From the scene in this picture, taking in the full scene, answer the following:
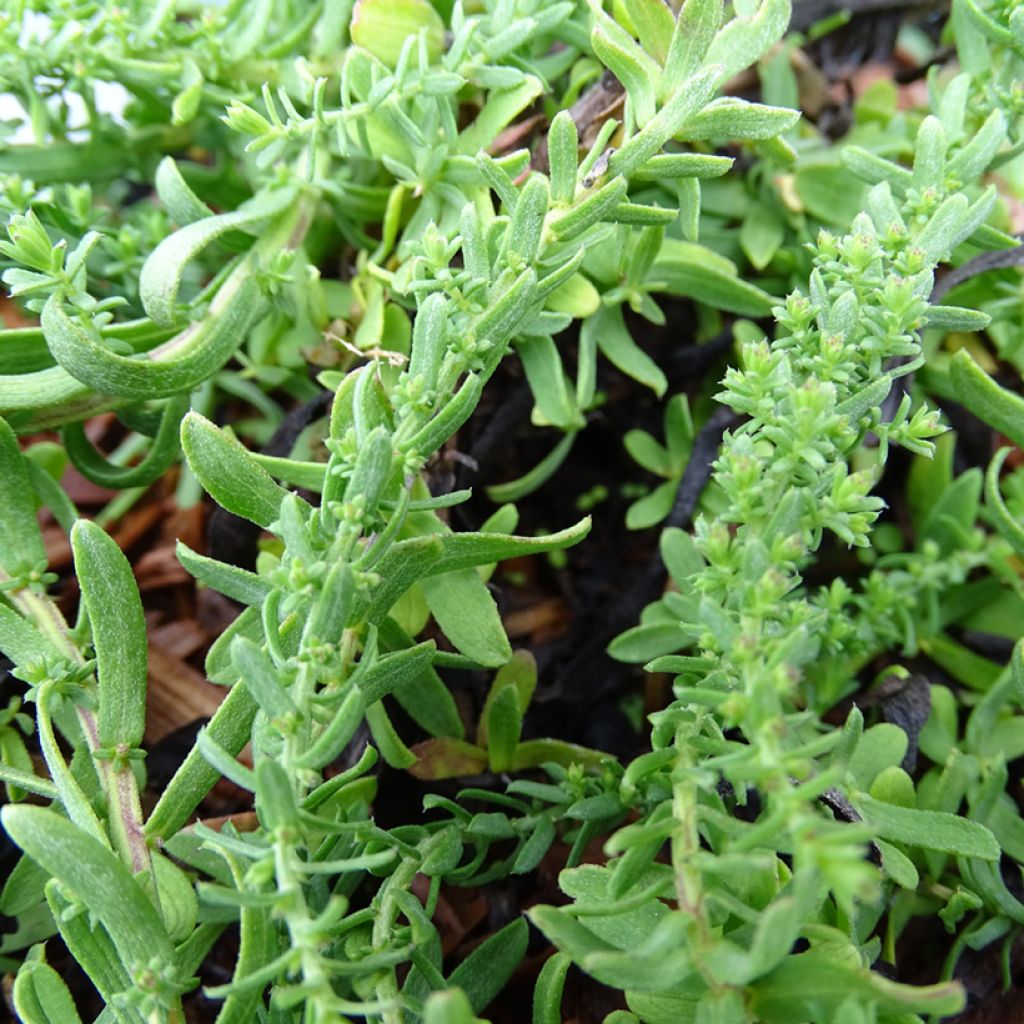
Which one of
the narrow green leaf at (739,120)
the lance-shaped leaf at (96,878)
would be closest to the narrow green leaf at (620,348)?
the narrow green leaf at (739,120)

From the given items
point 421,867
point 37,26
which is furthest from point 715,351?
point 37,26

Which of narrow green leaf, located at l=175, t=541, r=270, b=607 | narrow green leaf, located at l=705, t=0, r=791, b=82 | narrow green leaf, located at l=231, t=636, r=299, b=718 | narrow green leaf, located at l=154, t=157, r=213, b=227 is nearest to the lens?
narrow green leaf, located at l=231, t=636, r=299, b=718

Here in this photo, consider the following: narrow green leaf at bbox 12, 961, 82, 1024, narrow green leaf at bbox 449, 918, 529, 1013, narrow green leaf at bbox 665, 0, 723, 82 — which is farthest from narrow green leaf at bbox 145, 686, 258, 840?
narrow green leaf at bbox 665, 0, 723, 82

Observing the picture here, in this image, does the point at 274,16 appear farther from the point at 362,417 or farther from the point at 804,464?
the point at 804,464

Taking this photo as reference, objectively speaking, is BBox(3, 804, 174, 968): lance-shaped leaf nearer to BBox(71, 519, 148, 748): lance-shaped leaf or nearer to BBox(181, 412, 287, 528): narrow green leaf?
BBox(71, 519, 148, 748): lance-shaped leaf

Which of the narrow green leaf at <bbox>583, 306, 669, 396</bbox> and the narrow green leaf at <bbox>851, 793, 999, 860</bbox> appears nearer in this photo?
the narrow green leaf at <bbox>851, 793, 999, 860</bbox>

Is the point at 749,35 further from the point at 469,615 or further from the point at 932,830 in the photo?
the point at 932,830

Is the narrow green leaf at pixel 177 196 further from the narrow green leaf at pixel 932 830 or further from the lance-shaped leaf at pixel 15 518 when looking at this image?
the narrow green leaf at pixel 932 830
